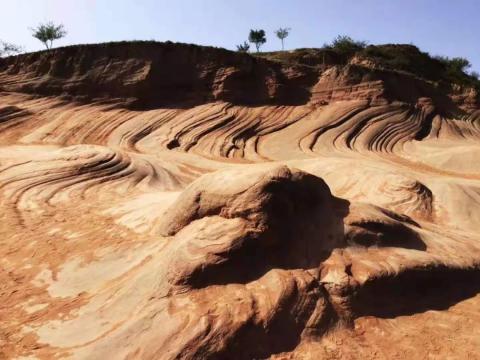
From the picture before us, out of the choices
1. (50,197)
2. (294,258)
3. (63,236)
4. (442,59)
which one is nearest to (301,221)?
(294,258)

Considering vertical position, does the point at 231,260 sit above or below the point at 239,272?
above

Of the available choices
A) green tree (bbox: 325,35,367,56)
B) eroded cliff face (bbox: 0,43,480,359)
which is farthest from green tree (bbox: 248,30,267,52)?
eroded cliff face (bbox: 0,43,480,359)

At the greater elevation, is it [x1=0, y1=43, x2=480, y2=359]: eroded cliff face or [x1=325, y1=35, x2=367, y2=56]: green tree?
[x1=325, y1=35, x2=367, y2=56]: green tree

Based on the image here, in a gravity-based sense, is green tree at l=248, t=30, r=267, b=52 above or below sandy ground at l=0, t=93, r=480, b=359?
above

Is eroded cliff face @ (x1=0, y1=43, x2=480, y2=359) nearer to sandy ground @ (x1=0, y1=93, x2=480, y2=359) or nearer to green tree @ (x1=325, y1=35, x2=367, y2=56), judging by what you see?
sandy ground @ (x1=0, y1=93, x2=480, y2=359)

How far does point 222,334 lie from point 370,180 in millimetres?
5619

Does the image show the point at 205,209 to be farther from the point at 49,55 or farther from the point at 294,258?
the point at 49,55

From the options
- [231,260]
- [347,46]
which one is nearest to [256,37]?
[347,46]

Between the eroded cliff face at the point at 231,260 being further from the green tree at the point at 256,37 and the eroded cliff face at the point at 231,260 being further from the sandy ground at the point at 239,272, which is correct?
the green tree at the point at 256,37

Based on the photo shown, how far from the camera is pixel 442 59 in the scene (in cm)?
2753

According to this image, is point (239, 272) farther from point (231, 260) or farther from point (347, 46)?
point (347, 46)

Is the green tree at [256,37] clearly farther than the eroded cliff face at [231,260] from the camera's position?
Yes

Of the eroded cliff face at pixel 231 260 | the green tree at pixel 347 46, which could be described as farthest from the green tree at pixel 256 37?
the eroded cliff face at pixel 231 260

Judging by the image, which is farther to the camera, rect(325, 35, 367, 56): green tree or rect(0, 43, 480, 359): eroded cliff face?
rect(325, 35, 367, 56): green tree
